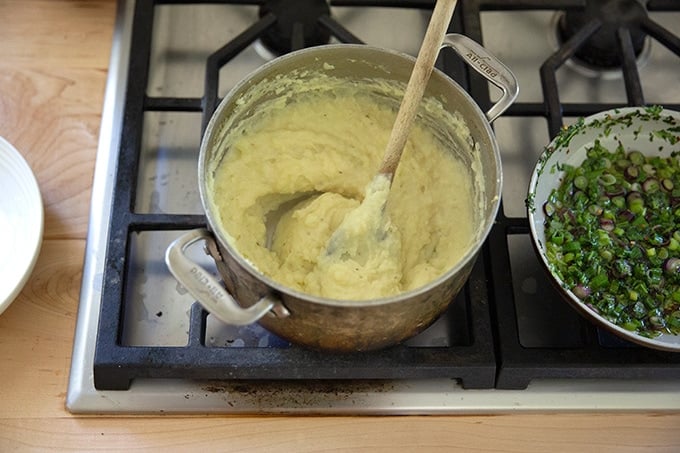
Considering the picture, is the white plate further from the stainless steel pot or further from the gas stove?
the stainless steel pot

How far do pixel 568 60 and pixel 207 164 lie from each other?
1.81ft

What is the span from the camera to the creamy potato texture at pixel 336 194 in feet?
2.80

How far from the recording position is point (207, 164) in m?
0.81

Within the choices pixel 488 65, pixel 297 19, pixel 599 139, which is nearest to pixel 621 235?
pixel 599 139

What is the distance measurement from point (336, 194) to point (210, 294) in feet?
0.85

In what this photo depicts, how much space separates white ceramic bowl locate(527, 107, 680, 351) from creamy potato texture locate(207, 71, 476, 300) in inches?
3.4

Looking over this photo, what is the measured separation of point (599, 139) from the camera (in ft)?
3.20

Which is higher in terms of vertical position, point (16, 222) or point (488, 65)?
point (488, 65)

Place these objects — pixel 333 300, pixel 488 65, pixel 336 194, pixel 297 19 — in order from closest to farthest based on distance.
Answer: pixel 333 300 → pixel 488 65 → pixel 336 194 → pixel 297 19

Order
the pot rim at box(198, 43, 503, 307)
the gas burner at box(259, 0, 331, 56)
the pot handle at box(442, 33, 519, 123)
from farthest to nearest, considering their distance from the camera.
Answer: the gas burner at box(259, 0, 331, 56), the pot handle at box(442, 33, 519, 123), the pot rim at box(198, 43, 503, 307)

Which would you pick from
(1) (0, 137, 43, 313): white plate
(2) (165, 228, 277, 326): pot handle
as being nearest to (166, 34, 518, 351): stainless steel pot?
(2) (165, 228, 277, 326): pot handle

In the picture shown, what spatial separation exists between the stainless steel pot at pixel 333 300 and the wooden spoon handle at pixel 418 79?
0.05m

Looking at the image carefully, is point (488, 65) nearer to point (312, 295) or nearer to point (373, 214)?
point (373, 214)

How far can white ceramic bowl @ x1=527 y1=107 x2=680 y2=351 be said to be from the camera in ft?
3.00
